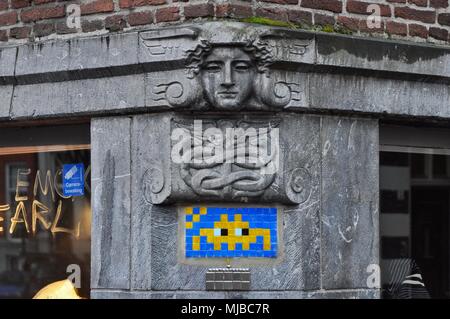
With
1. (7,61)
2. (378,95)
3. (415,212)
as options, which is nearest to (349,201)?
(378,95)

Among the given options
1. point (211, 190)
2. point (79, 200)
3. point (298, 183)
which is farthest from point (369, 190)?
point (79, 200)

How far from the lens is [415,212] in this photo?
319 inches

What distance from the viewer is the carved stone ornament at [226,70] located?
6844 millimetres

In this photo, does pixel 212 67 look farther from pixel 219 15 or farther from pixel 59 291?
pixel 59 291

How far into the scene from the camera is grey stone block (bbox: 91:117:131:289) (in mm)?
7207

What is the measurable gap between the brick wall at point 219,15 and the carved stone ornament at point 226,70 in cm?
21

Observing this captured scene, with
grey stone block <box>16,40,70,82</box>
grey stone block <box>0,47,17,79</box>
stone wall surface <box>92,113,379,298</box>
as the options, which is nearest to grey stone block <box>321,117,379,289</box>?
stone wall surface <box>92,113,379,298</box>

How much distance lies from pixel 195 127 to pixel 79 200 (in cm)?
130

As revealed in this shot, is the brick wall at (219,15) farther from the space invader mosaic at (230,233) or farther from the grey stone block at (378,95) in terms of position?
the space invader mosaic at (230,233)

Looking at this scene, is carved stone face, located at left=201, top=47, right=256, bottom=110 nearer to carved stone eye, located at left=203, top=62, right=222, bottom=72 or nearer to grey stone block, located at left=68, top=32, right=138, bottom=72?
carved stone eye, located at left=203, top=62, right=222, bottom=72

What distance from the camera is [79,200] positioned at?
782cm
